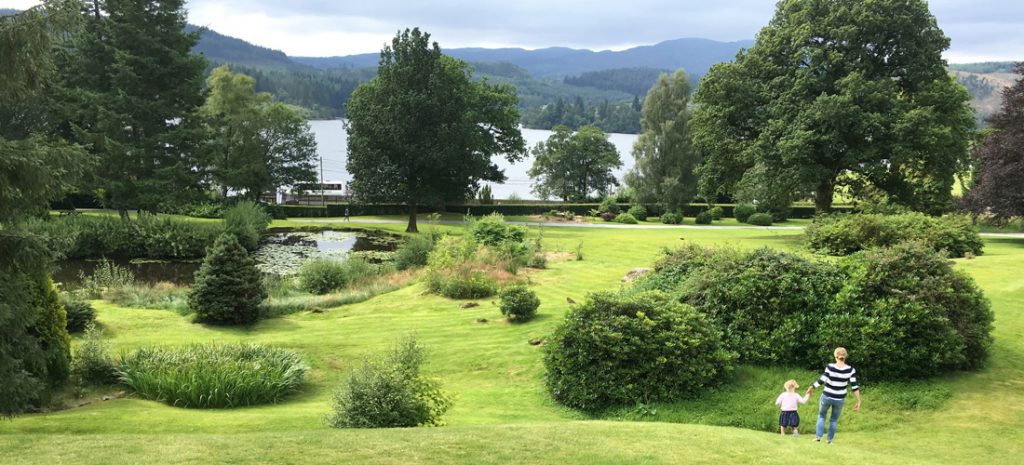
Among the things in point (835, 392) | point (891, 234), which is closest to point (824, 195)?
point (891, 234)

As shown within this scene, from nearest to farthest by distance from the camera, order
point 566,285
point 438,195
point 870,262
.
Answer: point 870,262, point 566,285, point 438,195

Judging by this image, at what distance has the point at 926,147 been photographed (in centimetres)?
2753

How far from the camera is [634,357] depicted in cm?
1015

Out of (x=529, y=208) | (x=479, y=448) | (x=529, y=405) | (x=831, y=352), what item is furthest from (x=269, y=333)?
(x=529, y=208)

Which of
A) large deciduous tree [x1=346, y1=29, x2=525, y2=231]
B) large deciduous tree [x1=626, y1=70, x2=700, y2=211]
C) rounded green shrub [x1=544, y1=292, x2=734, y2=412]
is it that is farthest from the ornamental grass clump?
large deciduous tree [x1=626, y1=70, x2=700, y2=211]

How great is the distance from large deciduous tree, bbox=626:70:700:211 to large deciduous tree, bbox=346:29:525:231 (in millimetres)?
16035

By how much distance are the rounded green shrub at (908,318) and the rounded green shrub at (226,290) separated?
13.1 metres

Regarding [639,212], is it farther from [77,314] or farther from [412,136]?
[77,314]

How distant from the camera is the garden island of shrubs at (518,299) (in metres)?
7.29

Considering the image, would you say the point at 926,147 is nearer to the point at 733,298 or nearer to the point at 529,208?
the point at 733,298

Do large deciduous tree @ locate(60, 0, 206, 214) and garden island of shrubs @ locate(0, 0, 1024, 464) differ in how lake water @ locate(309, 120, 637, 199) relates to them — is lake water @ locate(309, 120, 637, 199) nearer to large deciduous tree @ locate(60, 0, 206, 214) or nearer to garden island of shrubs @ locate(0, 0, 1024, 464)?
Answer: large deciduous tree @ locate(60, 0, 206, 214)

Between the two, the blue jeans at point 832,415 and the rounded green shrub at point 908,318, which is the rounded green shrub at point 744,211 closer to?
the rounded green shrub at point 908,318

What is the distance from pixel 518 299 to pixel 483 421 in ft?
20.1

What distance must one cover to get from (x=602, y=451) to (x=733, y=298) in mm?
5564
